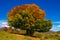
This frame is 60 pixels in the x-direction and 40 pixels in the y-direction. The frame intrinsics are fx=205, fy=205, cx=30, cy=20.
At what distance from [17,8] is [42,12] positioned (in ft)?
12.0

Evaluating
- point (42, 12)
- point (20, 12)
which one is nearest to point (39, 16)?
point (42, 12)

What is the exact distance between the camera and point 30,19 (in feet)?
92.7

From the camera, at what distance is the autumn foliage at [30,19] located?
28234 millimetres

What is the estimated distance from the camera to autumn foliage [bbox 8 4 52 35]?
2823 centimetres

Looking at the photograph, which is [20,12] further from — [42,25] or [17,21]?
[42,25]

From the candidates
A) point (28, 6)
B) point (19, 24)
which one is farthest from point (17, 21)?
point (28, 6)

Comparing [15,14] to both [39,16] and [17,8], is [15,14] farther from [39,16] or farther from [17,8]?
[39,16]

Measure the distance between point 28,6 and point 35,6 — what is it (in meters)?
1.00

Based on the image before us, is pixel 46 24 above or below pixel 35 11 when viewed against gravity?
below

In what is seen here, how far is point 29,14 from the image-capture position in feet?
93.2

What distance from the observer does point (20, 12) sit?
28.9m

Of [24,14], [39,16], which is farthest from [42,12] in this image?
[24,14]

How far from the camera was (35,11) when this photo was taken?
94.2ft

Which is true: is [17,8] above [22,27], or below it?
above
